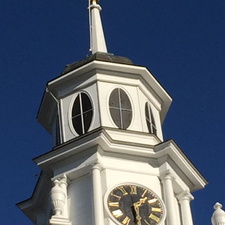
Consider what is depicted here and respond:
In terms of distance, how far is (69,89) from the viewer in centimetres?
4038

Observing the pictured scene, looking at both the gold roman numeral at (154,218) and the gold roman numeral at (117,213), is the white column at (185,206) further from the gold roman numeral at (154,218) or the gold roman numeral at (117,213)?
the gold roman numeral at (117,213)

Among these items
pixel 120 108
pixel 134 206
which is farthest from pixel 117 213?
pixel 120 108

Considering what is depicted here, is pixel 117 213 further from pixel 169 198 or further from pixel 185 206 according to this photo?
pixel 185 206

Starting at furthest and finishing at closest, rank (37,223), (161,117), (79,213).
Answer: (161,117) < (37,223) < (79,213)

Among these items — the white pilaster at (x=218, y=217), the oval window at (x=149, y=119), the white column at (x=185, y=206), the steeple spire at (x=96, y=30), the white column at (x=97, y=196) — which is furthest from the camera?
the steeple spire at (x=96, y=30)

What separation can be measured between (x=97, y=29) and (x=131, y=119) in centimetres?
655

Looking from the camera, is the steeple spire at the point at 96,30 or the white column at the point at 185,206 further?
the steeple spire at the point at 96,30

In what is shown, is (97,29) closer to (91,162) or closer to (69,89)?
(69,89)

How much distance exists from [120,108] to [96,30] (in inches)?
241

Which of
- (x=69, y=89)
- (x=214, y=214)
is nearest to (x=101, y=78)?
(x=69, y=89)

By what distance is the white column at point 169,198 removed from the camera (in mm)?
36250

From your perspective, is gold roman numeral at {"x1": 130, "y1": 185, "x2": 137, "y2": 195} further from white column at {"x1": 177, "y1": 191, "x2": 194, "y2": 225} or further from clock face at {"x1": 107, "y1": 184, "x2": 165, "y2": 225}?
white column at {"x1": 177, "y1": 191, "x2": 194, "y2": 225}

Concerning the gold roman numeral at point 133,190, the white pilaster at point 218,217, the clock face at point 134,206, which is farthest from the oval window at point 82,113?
the white pilaster at point 218,217

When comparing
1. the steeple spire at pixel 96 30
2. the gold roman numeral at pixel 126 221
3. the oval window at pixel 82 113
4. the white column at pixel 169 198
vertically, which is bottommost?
the gold roman numeral at pixel 126 221
